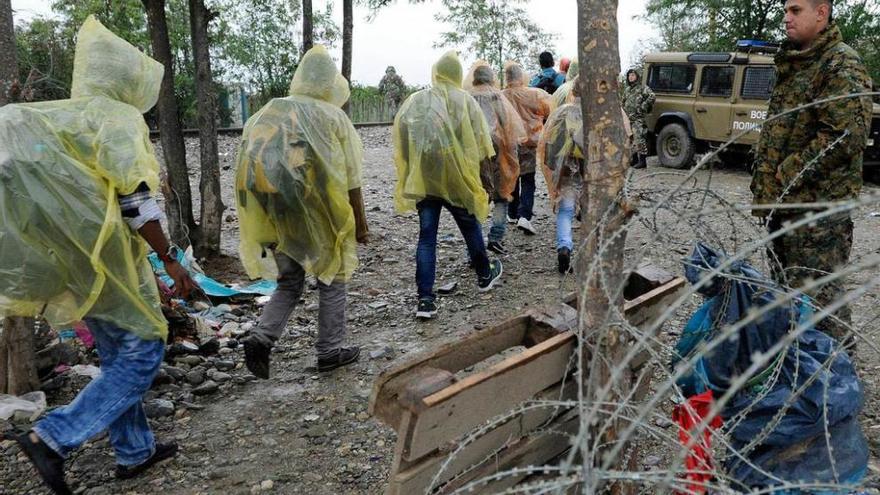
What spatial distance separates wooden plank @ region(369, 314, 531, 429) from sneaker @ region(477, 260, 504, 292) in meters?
2.64

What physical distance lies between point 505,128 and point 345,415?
3197 millimetres

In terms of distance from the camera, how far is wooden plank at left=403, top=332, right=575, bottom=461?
1.65 m

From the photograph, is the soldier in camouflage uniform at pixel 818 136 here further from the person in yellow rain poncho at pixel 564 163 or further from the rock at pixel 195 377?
the rock at pixel 195 377

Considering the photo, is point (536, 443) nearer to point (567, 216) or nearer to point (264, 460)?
point (264, 460)

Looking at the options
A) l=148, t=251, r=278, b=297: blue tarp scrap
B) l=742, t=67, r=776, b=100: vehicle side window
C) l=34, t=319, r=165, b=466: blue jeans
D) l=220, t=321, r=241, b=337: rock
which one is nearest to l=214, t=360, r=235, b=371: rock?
l=220, t=321, r=241, b=337: rock

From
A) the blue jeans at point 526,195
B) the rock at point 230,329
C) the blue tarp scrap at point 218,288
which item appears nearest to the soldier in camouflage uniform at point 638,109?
the blue jeans at point 526,195

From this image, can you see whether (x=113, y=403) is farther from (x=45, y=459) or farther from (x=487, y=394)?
(x=487, y=394)

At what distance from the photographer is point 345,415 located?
10.2 ft

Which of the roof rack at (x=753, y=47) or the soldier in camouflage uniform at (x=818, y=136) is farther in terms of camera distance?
the roof rack at (x=753, y=47)

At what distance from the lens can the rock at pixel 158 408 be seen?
3.10 meters

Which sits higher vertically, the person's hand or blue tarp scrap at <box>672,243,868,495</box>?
the person's hand

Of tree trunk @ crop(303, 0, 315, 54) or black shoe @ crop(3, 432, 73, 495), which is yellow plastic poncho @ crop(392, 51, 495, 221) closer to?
tree trunk @ crop(303, 0, 315, 54)

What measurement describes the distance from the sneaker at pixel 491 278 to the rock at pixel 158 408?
2.41 metres

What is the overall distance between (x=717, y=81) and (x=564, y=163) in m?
6.34
